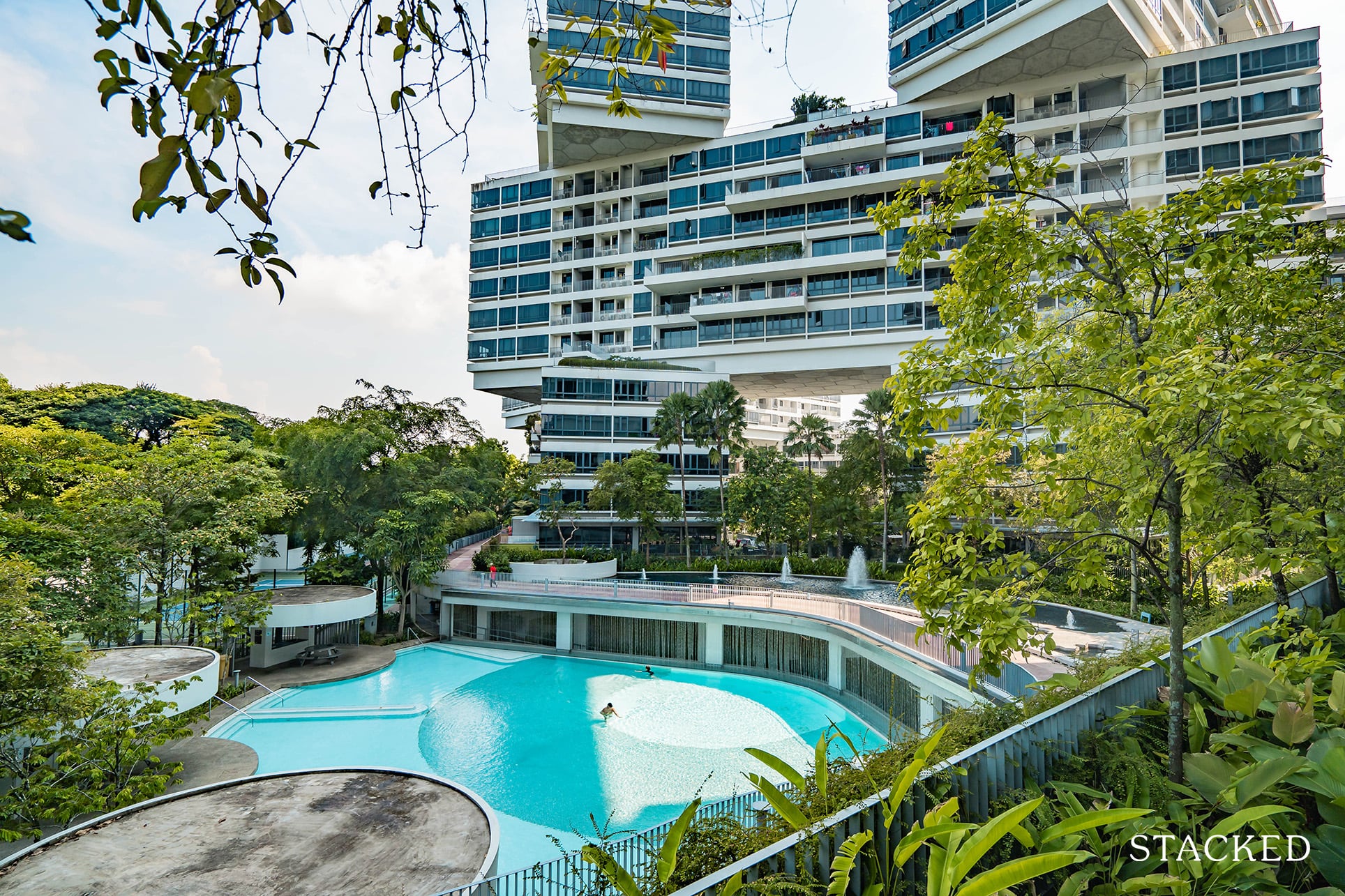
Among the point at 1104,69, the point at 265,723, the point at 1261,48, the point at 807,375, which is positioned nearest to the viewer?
the point at 265,723

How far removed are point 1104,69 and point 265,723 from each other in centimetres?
4666

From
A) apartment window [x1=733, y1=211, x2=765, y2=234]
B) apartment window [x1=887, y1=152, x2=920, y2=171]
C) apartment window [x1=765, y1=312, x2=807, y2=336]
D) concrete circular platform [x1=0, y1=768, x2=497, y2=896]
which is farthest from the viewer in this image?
apartment window [x1=733, y1=211, x2=765, y2=234]

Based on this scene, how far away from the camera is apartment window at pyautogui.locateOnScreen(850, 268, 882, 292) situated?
38312 millimetres

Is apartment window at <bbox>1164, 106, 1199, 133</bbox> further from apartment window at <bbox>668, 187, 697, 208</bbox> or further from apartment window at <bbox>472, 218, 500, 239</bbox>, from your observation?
apartment window at <bbox>472, 218, 500, 239</bbox>

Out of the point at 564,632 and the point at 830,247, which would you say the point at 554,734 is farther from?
the point at 830,247

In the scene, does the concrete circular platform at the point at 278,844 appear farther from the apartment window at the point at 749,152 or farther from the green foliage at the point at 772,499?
the apartment window at the point at 749,152

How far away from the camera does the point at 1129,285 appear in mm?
6258

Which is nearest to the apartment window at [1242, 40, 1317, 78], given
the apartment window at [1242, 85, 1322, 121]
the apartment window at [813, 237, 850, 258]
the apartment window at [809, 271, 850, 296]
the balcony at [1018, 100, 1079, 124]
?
the apartment window at [1242, 85, 1322, 121]

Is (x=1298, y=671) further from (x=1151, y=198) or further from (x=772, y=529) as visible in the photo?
(x=1151, y=198)

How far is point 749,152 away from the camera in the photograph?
41250 millimetres

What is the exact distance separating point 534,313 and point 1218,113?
1583 inches

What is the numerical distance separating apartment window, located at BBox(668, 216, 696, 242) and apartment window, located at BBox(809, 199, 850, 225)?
7.54m

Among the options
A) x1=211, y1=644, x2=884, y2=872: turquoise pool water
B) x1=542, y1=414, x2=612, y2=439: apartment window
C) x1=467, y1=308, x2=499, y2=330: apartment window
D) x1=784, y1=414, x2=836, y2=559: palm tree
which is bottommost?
x1=211, y1=644, x2=884, y2=872: turquoise pool water

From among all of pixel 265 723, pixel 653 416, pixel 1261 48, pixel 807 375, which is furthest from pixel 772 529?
pixel 1261 48
